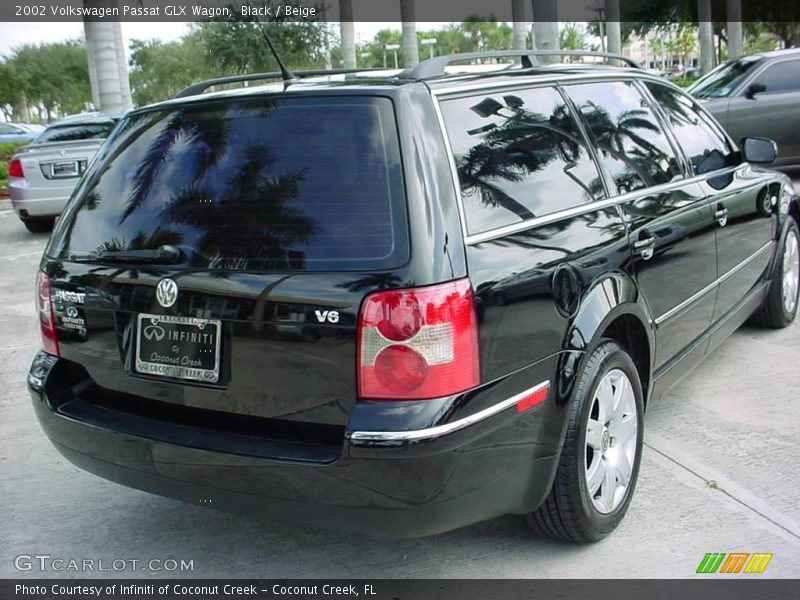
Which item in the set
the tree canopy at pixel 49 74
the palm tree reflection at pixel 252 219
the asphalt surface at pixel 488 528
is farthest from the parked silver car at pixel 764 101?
the tree canopy at pixel 49 74

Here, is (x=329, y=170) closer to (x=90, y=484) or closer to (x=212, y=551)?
(x=212, y=551)

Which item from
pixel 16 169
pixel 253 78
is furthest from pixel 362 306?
pixel 16 169

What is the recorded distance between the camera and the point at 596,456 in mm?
3256

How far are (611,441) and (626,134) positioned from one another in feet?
4.57

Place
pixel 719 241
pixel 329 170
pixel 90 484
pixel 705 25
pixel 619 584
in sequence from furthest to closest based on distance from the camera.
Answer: pixel 705 25 → pixel 719 241 → pixel 90 484 → pixel 619 584 → pixel 329 170

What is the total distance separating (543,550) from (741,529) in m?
0.76

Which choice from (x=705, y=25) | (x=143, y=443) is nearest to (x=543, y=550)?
(x=143, y=443)

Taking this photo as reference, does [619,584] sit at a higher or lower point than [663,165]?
lower

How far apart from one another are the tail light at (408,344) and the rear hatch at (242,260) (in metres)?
0.06

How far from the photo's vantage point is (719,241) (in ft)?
14.5

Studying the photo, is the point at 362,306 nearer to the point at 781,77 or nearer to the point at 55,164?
the point at 55,164

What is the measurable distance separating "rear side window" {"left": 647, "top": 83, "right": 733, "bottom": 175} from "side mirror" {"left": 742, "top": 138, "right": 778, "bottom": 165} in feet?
0.43

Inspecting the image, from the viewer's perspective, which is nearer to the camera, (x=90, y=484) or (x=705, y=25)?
(x=90, y=484)

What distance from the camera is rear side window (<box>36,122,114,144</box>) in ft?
38.5
